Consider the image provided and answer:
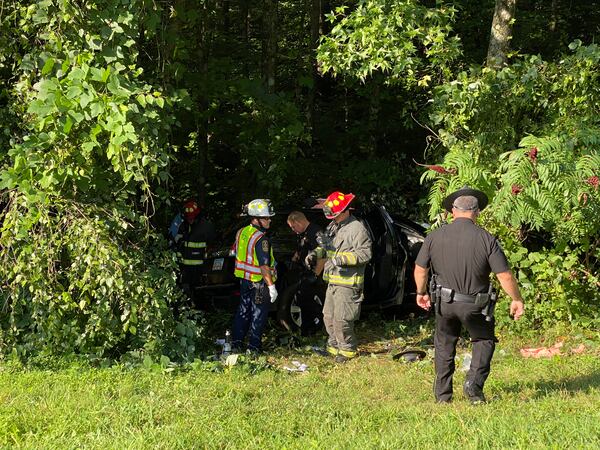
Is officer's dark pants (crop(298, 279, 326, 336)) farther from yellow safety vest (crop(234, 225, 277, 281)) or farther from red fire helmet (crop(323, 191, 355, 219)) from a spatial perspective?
red fire helmet (crop(323, 191, 355, 219))

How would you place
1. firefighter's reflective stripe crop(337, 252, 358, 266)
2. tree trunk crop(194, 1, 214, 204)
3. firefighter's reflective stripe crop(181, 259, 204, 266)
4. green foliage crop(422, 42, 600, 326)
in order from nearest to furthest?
1. firefighter's reflective stripe crop(337, 252, 358, 266)
2. green foliage crop(422, 42, 600, 326)
3. firefighter's reflective stripe crop(181, 259, 204, 266)
4. tree trunk crop(194, 1, 214, 204)

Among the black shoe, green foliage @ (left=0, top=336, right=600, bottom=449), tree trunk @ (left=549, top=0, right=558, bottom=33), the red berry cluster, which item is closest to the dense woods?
the red berry cluster

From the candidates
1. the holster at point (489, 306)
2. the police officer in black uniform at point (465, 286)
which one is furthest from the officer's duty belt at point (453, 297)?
the holster at point (489, 306)

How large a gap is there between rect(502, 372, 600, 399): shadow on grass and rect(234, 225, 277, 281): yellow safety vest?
10.1ft

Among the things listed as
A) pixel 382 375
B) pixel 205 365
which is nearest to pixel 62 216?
pixel 205 365

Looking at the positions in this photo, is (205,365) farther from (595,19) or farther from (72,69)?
(595,19)

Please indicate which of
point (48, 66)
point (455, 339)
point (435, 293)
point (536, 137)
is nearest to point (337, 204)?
point (536, 137)

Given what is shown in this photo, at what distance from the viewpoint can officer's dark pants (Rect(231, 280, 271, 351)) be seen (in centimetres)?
846

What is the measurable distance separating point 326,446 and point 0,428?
2.20m

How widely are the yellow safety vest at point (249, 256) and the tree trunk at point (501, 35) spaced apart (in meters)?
3.64

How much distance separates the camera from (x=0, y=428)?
4.95 metres

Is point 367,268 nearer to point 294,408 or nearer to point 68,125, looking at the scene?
point 294,408

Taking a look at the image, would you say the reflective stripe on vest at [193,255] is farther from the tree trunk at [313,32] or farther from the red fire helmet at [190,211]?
the tree trunk at [313,32]

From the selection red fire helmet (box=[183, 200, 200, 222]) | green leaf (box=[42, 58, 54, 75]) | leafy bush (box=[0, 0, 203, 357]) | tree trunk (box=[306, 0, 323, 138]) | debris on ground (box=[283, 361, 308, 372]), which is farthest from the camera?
tree trunk (box=[306, 0, 323, 138])
